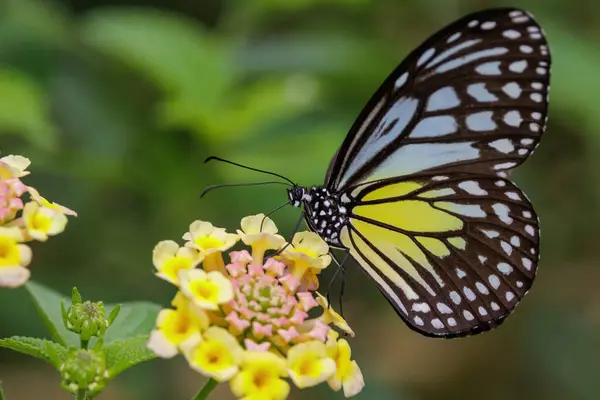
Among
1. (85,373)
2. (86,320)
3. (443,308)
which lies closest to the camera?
(85,373)

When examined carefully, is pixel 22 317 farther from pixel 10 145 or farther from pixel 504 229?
pixel 504 229

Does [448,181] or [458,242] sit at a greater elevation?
[448,181]

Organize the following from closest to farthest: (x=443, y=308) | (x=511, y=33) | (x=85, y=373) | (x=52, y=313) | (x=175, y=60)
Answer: (x=85, y=373)
(x=52, y=313)
(x=511, y=33)
(x=443, y=308)
(x=175, y=60)

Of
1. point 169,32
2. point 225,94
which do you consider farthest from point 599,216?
point 169,32

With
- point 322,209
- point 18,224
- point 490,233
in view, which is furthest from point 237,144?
point 18,224

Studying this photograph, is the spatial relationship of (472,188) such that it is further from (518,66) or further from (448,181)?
(518,66)

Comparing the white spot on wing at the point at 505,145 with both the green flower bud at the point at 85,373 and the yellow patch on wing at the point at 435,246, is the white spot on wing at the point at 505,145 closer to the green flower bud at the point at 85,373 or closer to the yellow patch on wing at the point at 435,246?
the yellow patch on wing at the point at 435,246
